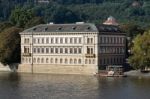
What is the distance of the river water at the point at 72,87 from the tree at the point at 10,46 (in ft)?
48.3

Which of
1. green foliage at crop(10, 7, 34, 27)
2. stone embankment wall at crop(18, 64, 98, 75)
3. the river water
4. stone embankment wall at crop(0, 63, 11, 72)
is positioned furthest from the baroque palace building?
green foliage at crop(10, 7, 34, 27)

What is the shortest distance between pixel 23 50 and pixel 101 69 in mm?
14541

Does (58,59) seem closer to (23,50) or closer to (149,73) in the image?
(23,50)

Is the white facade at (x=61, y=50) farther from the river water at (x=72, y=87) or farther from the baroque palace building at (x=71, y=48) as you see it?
the river water at (x=72, y=87)

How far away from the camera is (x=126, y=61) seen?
391 ft

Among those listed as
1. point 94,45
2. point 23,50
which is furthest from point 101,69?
point 23,50

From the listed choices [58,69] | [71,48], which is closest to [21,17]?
[71,48]

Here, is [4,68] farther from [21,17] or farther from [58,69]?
[21,17]

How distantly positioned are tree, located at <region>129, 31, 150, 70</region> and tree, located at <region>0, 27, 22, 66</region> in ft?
62.4

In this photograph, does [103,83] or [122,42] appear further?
[122,42]

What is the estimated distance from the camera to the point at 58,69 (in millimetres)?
117625

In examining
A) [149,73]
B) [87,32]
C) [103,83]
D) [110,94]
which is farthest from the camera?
[87,32]

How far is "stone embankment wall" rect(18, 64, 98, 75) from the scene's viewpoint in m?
114

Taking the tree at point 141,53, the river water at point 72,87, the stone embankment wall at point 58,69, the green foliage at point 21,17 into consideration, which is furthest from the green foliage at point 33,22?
the river water at point 72,87
